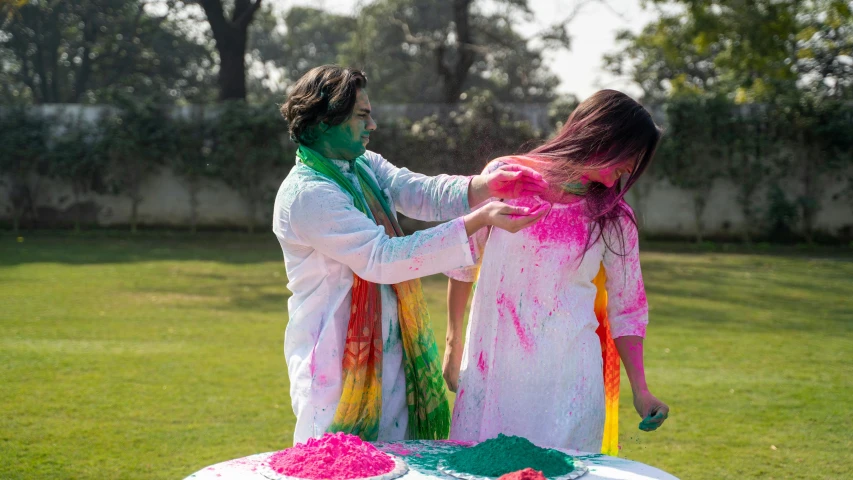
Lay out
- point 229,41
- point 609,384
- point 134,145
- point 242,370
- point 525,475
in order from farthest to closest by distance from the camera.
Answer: point 229,41 → point 134,145 → point 242,370 → point 609,384 → point 525,475

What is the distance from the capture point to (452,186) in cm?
266

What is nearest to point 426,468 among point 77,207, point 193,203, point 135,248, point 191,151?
point 135,248

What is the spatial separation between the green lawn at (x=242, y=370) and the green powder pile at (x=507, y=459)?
2.63m

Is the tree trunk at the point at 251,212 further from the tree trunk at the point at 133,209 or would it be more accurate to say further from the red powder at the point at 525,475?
the red powder at the point at 525,475

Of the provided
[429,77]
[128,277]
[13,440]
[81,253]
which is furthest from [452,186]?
[429,77]

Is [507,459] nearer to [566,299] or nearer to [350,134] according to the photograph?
[566,299]

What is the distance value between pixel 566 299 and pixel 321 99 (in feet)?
2.82

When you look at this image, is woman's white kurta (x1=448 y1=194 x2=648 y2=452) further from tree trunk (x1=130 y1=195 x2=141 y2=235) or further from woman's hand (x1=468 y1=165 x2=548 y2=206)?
tree trunk (x1=130 y1=195 x2=141 y2=235)

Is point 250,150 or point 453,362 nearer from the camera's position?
point 453,362

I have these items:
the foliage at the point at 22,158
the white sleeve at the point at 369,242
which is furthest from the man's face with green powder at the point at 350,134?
the foliage at the point at 22,158

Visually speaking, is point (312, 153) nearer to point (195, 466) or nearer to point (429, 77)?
point (195, 466)

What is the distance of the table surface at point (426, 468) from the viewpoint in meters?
1.99

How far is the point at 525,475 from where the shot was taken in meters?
1.88

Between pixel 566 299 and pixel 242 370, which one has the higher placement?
pixel 566 299
